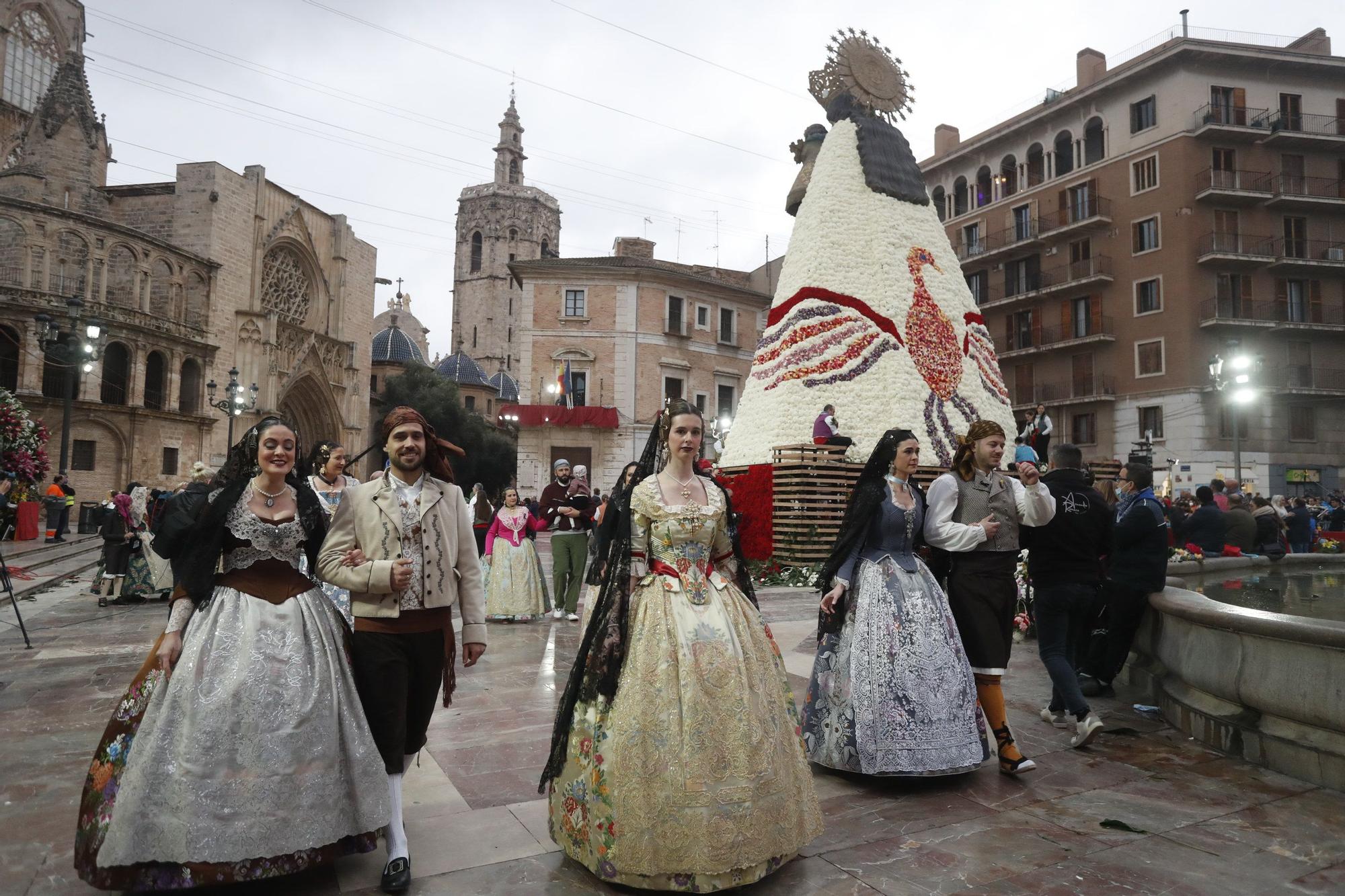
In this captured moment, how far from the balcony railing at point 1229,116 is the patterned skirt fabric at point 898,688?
31838mm

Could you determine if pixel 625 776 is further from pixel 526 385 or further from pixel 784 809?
pixel 526 385

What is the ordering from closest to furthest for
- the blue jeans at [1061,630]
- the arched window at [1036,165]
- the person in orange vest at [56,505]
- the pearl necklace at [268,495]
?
the pearl necklace at [268,495]
the blue jeans at [1061,630]
the person in orange vest at [56,505]
the arched window at [1036,165]

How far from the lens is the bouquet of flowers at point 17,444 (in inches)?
476

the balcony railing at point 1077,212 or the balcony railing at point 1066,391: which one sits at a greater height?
the balcony railing at point 1077,212

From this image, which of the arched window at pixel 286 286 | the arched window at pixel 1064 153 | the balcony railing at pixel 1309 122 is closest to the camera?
the balcony railing at pixel 1309 122

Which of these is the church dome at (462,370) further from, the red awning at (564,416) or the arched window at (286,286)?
the red awning at (564,416)

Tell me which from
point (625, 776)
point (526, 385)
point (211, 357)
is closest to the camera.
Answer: point (625, 776)

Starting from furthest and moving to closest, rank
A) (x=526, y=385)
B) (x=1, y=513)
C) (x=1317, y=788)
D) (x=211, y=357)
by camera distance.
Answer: (x=211, y=357) < (x=526, y=385) < (x=1, y=513) < (x=1317, y=788)

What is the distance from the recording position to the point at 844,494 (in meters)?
13.0

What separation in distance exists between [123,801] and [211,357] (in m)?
35.8

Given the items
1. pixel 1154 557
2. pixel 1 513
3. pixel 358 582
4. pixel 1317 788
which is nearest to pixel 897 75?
pixel 1154 557

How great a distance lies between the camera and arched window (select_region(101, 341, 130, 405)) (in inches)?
1195

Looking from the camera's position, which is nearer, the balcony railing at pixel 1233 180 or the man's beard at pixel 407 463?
the man's beard at pixel 407 463

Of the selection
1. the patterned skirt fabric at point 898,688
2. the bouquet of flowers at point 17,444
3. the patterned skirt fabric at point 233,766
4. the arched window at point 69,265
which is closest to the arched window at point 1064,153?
the patterned skirt fabric at point 898,688
